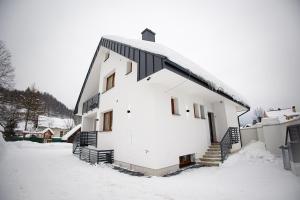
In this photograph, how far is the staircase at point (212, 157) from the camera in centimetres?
808

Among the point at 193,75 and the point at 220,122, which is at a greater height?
the point at 193,75

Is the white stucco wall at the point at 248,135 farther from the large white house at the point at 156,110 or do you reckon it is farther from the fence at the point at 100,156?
the fence at the point at 100,156

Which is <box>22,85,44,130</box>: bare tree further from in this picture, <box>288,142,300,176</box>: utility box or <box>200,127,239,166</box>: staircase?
<box>288,142,300,176</box>: utility box

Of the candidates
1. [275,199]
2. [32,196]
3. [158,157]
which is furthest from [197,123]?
[32,196]

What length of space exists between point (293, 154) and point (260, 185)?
1.84 m

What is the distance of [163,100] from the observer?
7.34 meters

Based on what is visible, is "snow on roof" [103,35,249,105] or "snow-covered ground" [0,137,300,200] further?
"snow on roof" [103,35,249,105]

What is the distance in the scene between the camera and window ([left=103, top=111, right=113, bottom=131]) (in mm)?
10172

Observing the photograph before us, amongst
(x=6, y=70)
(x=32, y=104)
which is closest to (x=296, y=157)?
(x=6, y=70)

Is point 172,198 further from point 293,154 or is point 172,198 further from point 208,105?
point 208,105

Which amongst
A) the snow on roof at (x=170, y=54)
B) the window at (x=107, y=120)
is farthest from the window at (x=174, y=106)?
the window at (x=107, y=120)

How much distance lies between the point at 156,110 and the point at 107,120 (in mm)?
5231

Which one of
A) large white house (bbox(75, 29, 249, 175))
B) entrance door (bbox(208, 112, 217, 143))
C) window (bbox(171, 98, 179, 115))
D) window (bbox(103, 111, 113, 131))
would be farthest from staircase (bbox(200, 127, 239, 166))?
window (bbox(103, 111, 113, 131))

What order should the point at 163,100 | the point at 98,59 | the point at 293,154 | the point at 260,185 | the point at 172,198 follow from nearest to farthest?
the point at 172,198 < the point at 260,185 < the point at 293,154 < the point at 163,100 < the point at 98,59
